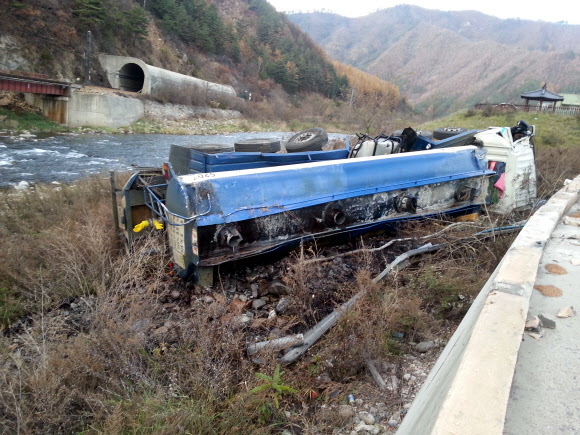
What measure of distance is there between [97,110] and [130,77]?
13060 mm

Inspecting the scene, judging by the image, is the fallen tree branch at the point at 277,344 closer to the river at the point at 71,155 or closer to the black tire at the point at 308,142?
the black tire at the point at 308,142

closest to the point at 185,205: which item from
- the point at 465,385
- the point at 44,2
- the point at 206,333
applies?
the point at 206,333

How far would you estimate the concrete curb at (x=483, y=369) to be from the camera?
56.4 inches

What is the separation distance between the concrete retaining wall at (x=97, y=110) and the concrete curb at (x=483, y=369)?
85.8ft

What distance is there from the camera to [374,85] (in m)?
82.7

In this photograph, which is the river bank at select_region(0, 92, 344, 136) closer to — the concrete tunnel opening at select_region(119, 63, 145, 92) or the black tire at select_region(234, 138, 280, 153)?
the concrete tunnel opening at select_region(119, 63, 145, 92)

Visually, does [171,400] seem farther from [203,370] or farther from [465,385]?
[465,385]

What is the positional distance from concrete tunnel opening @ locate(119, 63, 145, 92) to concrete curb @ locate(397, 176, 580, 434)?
37044 millimetres

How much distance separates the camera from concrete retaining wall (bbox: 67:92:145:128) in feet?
78.5

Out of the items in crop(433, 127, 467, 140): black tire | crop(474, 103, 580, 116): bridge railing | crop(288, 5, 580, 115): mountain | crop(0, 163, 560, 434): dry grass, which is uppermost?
crop(288, 5, 580, 115): mountain

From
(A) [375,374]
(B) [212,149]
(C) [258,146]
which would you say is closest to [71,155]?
(B) [212,149]

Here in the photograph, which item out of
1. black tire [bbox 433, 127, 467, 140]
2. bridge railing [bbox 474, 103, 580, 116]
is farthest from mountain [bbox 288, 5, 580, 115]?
black tire [bbox 433, 127, 467, 140]

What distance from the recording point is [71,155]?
15.5 m

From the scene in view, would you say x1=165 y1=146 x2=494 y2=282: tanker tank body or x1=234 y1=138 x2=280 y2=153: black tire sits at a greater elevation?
x1=234 y1=138 x2=280 y2=153: black tire
